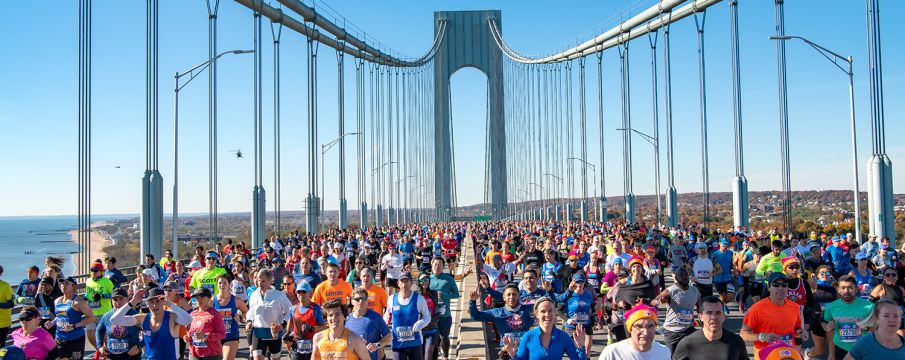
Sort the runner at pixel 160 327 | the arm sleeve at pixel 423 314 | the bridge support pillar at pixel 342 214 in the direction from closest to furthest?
the runner at pixel 160 327 < the arm sleeve at pixel 423 314 < the bridge support pillar at pixel 342 214

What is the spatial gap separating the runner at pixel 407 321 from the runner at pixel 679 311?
2247mm

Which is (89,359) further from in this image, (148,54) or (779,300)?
(148,54)

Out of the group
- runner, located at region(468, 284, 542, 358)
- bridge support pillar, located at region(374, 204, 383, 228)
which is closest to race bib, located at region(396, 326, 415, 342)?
runner, located at region(468, 284, 542, 358)

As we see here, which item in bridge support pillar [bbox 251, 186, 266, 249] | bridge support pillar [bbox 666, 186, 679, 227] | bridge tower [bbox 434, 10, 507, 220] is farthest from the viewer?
bridge tower [bbox 434, 10, 507, 220]

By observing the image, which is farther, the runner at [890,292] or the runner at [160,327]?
the runner at [890,292]

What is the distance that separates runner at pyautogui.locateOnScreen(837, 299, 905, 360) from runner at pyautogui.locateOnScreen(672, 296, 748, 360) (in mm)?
782

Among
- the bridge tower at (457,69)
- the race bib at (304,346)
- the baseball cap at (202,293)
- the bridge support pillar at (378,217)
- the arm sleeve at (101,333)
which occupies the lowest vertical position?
the race bib at (304,346)

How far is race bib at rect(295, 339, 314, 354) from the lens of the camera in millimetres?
7914

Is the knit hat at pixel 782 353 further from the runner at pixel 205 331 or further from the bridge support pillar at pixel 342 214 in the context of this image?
the bridge support pillar at pixel 342 214

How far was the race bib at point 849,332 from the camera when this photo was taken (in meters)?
7.53

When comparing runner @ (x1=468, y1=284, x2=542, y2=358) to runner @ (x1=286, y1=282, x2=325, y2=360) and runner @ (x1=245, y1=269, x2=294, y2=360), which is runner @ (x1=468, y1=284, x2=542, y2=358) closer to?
runner @ (x1=286, y1=282, x2=325, y2=360)

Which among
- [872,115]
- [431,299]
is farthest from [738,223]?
[431,299]

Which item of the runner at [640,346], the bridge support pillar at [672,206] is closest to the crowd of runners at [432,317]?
the runner at [640,346]

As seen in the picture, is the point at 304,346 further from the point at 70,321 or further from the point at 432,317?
the point at 70,321
